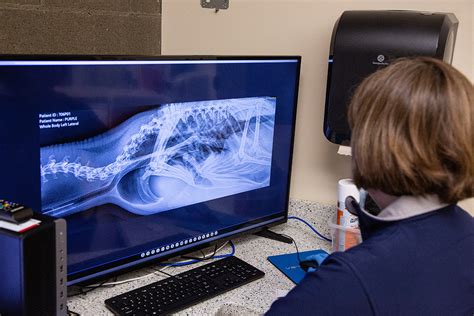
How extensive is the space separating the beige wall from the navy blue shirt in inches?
34.9

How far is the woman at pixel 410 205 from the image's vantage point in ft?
2.73


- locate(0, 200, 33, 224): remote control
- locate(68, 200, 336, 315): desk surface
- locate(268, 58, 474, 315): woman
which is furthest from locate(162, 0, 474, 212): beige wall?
locate(0, 200, 33, 224): remote control

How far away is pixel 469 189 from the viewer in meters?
0.93

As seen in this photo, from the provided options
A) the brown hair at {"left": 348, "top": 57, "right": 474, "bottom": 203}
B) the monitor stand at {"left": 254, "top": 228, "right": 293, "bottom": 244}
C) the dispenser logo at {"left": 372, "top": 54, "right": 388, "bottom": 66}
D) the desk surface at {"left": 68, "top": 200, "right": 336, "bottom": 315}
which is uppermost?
the dispenser logo at {"left": 372, "top": 54, "right": 388, "bottom": 66}

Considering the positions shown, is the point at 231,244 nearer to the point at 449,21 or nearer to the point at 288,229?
the point at 288,229

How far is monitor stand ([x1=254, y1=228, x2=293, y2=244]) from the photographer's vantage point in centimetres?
176

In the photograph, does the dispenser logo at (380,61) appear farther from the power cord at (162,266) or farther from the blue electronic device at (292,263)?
the power cord at (162,266)

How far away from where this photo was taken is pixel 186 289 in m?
1.39

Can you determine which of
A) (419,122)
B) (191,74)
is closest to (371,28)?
(191,74)

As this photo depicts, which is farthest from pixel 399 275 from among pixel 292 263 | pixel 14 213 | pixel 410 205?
pixel 292 263

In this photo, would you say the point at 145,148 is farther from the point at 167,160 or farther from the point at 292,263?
the point at 292,263

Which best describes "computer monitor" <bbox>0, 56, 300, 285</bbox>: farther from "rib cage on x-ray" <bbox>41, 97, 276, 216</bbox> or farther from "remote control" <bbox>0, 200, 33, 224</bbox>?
"remote control" <bbox>0, 200, 33, 224</bbox>

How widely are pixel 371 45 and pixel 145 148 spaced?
700mm

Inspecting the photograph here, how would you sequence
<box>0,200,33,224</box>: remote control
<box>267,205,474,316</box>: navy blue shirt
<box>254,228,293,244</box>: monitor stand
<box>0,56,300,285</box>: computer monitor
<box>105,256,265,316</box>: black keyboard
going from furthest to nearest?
<box>254,228,293,244</box>: monitor stand
<box>105,256,265,316</box>: black keyboard
<box>0,56,300,285</box>: computer monitor
<box>0,200,33,224</box>: remote control
<box>267,205,474,316</box>: navy blue shirt
